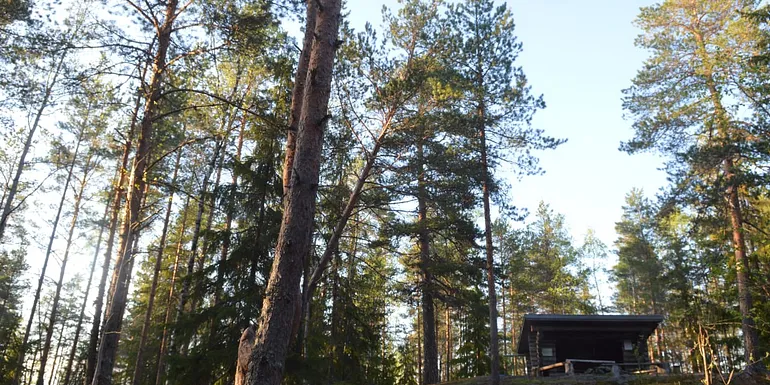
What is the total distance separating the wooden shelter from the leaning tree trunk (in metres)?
14.1

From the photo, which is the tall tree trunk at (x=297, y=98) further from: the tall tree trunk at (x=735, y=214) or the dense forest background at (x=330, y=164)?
the tall tree trunk at (x=735, y=214)

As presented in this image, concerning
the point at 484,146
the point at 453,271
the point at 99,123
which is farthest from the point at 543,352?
the point at 99,123

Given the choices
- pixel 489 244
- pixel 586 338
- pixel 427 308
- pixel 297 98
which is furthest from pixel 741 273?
pixel 297 98

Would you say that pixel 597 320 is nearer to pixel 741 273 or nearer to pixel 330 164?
pixel 741 273

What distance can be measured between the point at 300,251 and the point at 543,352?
16921 mm

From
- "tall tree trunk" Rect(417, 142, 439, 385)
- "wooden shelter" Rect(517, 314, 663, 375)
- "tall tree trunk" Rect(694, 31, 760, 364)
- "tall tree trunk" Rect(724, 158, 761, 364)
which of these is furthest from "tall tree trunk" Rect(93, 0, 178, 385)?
"tall tree trunk" Rect(694, 31, 760, 364)

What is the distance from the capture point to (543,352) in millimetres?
19141

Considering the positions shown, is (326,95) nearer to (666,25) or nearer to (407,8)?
(407,8)

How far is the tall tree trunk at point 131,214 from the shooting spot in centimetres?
814

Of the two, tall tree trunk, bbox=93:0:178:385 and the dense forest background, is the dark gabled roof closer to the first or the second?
the dense forest background

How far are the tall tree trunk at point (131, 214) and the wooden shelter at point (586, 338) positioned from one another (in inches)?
556

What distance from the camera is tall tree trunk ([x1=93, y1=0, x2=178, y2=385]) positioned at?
8.14 metres

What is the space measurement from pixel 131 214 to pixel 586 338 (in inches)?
731

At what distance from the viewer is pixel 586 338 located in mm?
19844
